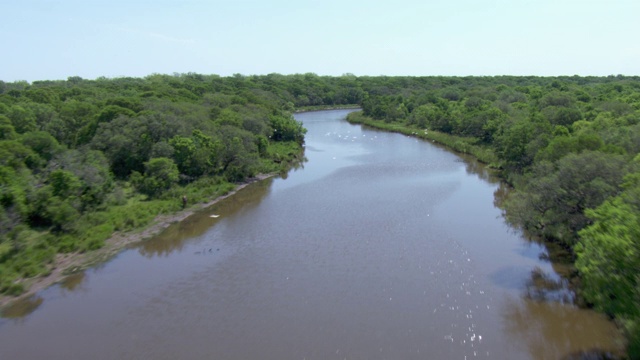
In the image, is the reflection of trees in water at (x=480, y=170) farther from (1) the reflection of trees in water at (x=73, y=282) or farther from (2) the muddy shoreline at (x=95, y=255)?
(1) the reflection of trees in water at (x=73, y=282)

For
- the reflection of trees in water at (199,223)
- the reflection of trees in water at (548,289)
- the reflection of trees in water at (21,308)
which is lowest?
the reflection of trees in water at (199,223)

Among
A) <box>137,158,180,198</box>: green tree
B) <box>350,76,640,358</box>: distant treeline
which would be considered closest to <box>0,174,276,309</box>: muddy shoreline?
<box>137,158,180,198</box>: green tree

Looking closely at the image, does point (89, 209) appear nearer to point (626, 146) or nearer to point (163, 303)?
point (163, 303)

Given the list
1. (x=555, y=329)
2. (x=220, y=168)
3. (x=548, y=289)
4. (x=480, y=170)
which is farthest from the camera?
(x=480, y=170)

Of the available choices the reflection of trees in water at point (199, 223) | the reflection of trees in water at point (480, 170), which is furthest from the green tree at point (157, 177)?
the reflection of trees in water at point (480, 170)

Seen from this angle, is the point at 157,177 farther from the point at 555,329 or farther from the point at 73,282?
the point at 555,329

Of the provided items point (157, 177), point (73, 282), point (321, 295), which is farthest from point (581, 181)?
point (157, 177)

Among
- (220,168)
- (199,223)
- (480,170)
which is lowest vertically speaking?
(480,170)
